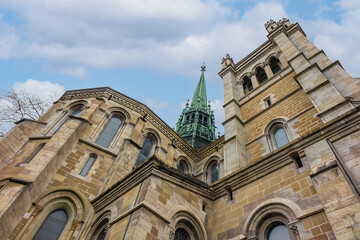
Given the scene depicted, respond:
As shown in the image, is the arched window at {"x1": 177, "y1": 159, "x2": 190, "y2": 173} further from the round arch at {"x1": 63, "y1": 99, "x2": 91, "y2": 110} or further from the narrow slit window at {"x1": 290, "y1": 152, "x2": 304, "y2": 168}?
the narrow slit window at {"x1": 290, "y1": 152, "x2": 304, "y2": 168}

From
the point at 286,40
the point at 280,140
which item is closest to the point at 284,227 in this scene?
the point at 280,140

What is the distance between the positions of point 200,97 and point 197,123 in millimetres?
10000

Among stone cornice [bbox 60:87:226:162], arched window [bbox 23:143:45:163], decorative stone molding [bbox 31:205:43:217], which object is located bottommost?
decorative stone molding [bbox 31:205:43:217]

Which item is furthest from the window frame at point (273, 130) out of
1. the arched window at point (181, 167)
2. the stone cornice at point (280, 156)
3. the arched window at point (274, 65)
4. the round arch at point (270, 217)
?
the arched window at point (181, 167)

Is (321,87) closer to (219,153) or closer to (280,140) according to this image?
(280,140)

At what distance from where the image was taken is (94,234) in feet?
26.4

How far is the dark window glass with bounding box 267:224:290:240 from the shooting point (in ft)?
20.8

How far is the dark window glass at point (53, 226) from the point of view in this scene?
29.1ft

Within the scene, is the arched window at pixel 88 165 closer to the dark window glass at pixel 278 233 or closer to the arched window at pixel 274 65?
the dark window glass at pixel 278 233

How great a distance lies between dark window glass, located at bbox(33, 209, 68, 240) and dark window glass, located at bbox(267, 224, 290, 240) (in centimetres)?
760

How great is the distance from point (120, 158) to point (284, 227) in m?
7.96

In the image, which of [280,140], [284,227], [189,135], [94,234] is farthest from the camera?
[189,135]

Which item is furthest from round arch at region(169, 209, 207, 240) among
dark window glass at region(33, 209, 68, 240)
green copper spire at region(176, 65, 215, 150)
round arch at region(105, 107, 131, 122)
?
green copper spire at region(176, 65, 215, 150)

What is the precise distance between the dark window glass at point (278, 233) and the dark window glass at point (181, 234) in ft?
7.64
